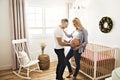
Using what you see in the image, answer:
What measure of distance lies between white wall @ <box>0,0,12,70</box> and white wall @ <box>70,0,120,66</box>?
2257mm

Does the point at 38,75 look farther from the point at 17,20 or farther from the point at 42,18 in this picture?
the point at 42,18

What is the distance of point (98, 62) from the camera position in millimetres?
3061

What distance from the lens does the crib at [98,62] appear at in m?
3.04

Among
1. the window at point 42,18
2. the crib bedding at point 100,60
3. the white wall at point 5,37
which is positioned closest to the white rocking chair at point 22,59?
the white wall at point 5,37

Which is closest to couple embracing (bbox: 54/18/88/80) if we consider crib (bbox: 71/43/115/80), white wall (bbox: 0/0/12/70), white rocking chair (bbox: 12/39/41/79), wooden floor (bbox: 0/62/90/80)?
crib (bbox: 71/43/115/80)

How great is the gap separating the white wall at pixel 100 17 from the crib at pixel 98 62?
252 millimetres

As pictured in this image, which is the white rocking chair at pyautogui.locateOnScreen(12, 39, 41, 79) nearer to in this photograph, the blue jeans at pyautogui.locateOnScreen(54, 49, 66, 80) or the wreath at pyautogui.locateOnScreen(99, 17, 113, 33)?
the blue jeans at pyautogui.locateOnScreen(54, 49, 66, 80)

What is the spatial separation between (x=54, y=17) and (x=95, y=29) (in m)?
1.48

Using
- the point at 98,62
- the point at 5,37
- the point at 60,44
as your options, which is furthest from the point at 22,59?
the point at 98,62

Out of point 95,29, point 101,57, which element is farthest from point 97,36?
point 101,57

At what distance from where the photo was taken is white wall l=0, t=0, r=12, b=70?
3.75 metres

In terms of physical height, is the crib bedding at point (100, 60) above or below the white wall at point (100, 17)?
below

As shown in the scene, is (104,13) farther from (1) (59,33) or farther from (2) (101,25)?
(1) (59,33)

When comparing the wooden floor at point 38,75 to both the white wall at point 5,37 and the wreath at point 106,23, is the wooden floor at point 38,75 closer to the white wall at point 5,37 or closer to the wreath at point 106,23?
the white wall at point 5,37
